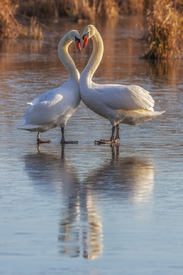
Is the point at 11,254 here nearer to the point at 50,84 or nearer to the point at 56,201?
the point at 56,201

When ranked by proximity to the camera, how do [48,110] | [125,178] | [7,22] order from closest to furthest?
[125,178] → [48,110] → [7,22]

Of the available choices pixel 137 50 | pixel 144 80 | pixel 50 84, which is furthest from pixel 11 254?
pixel 137 50

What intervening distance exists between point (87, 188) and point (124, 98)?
8.16 feet

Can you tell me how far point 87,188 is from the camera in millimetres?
6188

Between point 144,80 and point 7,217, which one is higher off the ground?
point 7,217

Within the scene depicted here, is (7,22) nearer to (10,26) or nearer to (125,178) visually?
(10,26)

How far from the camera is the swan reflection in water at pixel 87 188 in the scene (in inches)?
186

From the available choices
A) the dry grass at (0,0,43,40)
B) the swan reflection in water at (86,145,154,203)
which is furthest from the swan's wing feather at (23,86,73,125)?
the dry grass at (0,0,43,40)

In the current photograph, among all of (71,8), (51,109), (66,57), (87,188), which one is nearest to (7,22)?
(71,8)

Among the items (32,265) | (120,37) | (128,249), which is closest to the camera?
(32,265)

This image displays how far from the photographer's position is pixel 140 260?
4371 mm

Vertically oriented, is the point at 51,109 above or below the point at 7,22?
above

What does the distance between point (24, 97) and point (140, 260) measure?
8532 mm

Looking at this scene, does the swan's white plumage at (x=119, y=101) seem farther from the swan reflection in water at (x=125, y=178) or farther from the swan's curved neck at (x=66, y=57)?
the swan reflection in water at (x=125, y=178)
